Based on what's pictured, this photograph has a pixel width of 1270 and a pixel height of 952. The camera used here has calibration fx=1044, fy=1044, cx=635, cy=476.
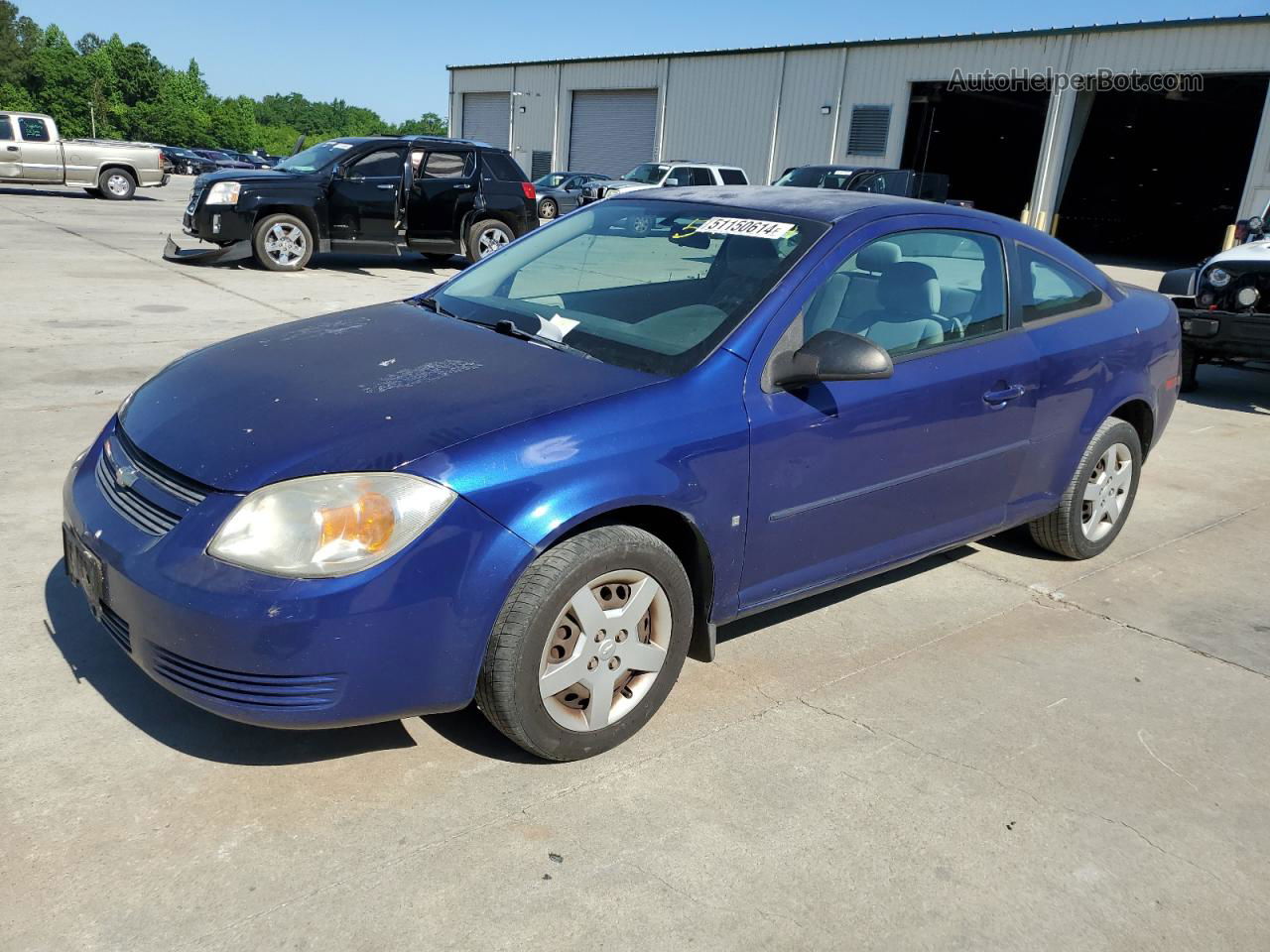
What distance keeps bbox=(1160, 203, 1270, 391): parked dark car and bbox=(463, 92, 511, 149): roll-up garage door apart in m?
36.5

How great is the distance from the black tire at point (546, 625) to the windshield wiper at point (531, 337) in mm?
706

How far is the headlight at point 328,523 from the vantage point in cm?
251

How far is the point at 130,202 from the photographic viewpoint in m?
25.3

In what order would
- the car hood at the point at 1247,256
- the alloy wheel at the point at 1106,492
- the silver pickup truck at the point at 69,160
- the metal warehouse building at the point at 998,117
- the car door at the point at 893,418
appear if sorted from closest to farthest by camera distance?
the car door at the point at 893,418 < the alloy wheel at the point at 1106,492 < the car hood at the point at 1247,256 < the silver pickup truck at the point at 69,160 < the metal warehouse building at the point at 998,117

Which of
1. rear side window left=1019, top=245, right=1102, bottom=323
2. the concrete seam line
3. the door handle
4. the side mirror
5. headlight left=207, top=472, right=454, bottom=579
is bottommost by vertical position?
the concrete seam line

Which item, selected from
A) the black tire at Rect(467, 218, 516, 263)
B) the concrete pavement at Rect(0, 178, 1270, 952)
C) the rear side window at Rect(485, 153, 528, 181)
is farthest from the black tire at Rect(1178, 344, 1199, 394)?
the rear side window at Rect(485, 153, 528, 181)

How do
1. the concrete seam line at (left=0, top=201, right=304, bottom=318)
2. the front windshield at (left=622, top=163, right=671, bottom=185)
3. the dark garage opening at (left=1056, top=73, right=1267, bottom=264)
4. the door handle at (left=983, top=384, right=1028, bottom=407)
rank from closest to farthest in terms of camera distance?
the door handle at (left=983, top=384, right=1028, bottom=407)
the concrete seam line at (left=0, top=201, right=304, bottom=318)
the front windshield at (left=622, top=163, right=671, bottom=185)
the dark garage opening at (left=1056, top=73, right=1267, bottom=264)

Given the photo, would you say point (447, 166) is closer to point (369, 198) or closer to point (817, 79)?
point (369, 198)

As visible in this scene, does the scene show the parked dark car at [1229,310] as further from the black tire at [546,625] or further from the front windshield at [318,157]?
the front windshield at [318,157]

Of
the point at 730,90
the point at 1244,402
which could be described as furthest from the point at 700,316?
the point at 730,90

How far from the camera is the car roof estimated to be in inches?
145

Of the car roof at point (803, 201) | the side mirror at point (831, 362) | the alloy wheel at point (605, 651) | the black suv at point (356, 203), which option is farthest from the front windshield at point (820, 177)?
the alloy wheel at point (605, 651)

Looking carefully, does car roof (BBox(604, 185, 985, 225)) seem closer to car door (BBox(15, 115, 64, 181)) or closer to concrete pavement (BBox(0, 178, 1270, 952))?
concrete pavement (BBox(0, 178, 1270, 952))

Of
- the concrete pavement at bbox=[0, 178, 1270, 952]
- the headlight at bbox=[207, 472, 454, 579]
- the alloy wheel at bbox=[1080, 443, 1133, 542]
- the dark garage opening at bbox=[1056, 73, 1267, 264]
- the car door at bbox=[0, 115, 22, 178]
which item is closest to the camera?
the concrete pavement at bbox=[0, 178, 1270, 952]
